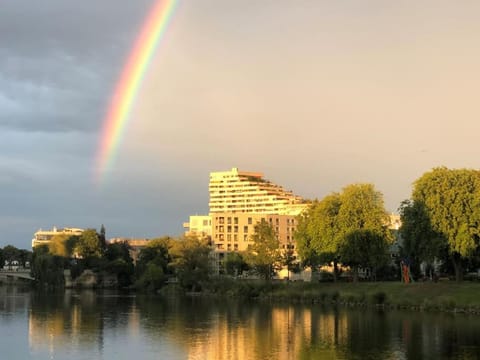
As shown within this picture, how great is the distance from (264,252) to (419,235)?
165ft

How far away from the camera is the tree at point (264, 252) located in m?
136

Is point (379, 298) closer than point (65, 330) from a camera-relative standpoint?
No

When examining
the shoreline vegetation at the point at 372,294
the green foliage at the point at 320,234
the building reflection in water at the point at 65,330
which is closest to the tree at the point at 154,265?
the shoreline vegetation at the point at 372,294

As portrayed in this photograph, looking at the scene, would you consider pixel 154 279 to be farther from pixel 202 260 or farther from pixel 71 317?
pixel 71 317

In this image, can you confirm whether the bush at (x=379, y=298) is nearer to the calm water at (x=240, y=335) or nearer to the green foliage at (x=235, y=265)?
the calm water at (x=240, y=335)

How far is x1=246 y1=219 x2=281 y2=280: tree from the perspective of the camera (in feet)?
447

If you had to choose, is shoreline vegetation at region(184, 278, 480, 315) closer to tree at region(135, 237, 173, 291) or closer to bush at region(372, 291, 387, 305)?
bush at region(372, 291, 387, 305)

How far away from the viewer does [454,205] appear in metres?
88.2

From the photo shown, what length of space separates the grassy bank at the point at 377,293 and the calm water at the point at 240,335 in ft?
18.0

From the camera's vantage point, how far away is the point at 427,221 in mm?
89688

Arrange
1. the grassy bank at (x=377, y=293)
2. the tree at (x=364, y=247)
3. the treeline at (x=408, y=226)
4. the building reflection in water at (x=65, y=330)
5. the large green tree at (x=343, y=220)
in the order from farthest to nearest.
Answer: the large green tree at (x=343, y=220) → the tree at (x=364, y=247) → the treeline at (x=408, y=226) → the grassy bank at (x=377, y=293) → the building reflection in water at (x=65, y=330)

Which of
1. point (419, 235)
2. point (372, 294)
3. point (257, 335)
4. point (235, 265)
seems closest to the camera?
point (257, 335)

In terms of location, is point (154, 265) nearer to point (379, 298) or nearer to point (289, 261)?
point (289, 261)

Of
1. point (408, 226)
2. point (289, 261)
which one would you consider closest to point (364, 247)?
point (408, 226)
